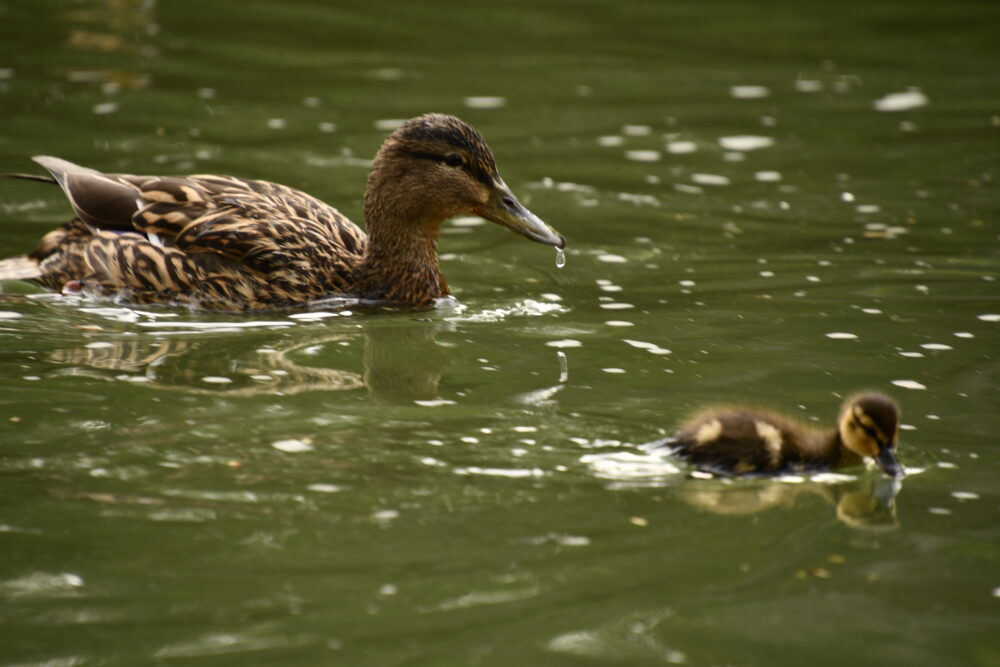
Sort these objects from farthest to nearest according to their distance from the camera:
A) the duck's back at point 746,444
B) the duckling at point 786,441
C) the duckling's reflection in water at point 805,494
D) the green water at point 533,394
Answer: the duck's back at point 746,444 < the duckling at point 786,441 < the duckling's reflection in water at point 805,494 < the green water at point 533,394

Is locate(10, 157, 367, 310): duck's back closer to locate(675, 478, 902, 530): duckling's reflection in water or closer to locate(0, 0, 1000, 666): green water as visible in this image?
locate(0, 0, 1000, 666): green water

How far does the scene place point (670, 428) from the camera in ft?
19.1

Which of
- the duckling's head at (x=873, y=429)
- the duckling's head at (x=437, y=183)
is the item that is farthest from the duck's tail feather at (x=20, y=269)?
the duckling's head at (x=873, y=429)

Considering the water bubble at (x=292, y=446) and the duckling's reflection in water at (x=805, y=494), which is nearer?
the duckling's reflection in water at (x=805, y=494)

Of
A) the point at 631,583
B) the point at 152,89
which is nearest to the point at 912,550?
the point at 631,583

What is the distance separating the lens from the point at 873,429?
521 cm

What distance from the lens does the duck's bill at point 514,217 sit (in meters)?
7.69

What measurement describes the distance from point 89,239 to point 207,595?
12.6 feet

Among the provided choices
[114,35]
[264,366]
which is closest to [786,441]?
[264,366]

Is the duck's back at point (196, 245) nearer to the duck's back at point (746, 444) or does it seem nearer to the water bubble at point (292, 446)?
the water bubble at point (292, 446)

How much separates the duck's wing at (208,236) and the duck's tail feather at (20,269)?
129mm

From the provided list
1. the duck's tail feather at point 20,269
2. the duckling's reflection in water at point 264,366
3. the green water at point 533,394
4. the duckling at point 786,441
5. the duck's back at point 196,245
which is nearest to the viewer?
the green water at point 533,394

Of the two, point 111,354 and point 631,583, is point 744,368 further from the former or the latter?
point 111,354

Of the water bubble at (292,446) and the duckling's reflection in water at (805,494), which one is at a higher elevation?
the water bubble at (292,446)
